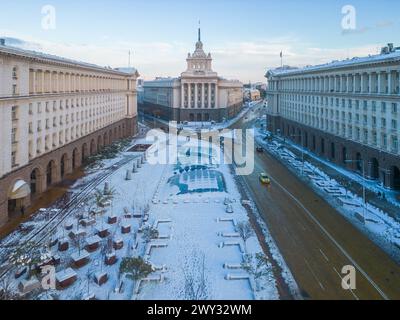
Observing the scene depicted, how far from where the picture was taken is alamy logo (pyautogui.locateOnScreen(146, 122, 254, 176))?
2596 inches

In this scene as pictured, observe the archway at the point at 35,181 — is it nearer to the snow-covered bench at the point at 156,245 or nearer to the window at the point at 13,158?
the window at the point at 13,158

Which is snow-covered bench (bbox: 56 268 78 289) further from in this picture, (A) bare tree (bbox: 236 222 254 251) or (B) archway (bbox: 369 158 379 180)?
(B) archway (bbox: 369 158 379 180)

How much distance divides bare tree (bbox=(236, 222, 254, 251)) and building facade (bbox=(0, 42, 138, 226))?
20954mm

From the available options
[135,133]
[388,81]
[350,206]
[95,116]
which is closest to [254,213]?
[350,206]

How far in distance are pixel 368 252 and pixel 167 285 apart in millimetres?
15833

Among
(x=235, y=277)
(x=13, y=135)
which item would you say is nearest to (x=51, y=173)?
(x=13, y=135)

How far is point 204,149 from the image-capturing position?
79.1 metres

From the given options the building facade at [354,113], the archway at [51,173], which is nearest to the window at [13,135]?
the archway at [51,173]

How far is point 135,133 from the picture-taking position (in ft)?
353

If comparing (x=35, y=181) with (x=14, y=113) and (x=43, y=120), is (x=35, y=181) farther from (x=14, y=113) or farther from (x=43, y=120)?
(x=14, y=113)

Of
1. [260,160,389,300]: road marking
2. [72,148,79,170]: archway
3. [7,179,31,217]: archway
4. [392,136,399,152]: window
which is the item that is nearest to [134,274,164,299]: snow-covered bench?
[260,160,389,300]: road marking

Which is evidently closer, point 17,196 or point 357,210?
point 17,196

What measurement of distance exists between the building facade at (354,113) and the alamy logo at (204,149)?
13555 millimetres

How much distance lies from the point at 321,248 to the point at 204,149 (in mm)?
50945
